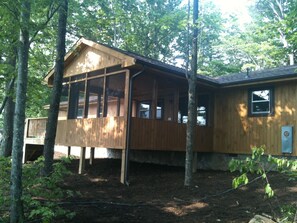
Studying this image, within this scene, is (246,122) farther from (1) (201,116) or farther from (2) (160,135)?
(2) (160,135)

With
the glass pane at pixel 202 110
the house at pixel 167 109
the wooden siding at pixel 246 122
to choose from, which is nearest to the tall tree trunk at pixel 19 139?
the house at pixel 167 109

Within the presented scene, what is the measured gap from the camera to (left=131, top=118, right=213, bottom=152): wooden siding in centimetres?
1062

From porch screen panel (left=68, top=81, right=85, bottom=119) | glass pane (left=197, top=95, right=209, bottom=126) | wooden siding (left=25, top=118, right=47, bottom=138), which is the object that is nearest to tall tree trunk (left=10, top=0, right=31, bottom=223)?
porch screen panel (left=68, top=81, right=85, bottom=119)

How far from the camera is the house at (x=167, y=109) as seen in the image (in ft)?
35.1

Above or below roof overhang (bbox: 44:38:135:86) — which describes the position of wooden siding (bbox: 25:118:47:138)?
below

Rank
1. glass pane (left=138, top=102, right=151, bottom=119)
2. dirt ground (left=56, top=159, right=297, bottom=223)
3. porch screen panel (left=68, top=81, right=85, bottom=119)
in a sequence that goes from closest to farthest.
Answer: dirt ground (left=56, top=159, right=297, bottom=223)
porch screen panel (left=68, top=81, right=85, bottom=119)
glass pane (left=138, top=102, right=151, bottom=119)

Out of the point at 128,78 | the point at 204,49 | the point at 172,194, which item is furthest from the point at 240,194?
the point at 204,49

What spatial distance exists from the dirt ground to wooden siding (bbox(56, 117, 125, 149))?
4.13 feet

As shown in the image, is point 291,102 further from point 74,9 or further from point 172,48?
point 172,48

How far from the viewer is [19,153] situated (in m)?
5.43

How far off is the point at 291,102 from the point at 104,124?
6.99 metres

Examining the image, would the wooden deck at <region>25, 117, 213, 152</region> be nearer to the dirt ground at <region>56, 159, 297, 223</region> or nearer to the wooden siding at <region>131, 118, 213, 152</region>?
the wooden siding at <region>131, 118, 213, 152</region>

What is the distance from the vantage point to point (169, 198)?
26.9 ft

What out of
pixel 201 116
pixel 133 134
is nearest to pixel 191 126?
pixel 133 134
